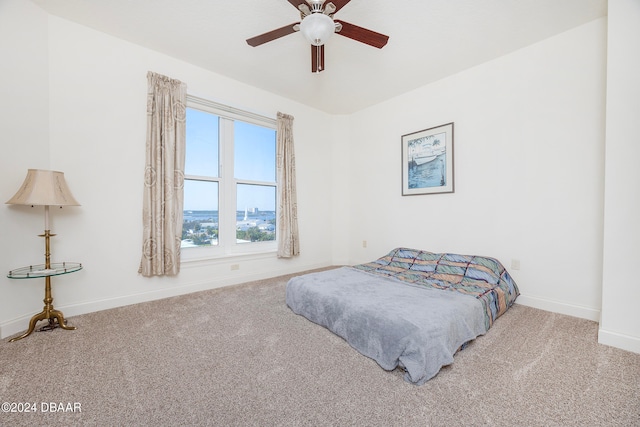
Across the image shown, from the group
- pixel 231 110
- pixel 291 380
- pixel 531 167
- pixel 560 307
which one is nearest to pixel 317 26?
pixel 231 110

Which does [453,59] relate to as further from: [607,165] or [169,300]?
[169,300]

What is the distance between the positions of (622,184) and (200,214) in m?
3.89

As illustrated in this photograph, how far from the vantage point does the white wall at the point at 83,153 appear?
6.69 ft

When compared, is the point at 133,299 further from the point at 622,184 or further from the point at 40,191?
the point at 622,184

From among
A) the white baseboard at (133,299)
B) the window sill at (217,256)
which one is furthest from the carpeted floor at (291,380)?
the window sill at (217,256)

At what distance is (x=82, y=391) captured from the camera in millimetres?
1342

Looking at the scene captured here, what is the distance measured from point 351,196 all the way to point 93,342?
3.63 m

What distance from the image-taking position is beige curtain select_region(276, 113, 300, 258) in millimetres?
3752

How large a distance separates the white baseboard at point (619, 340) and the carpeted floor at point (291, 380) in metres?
0.06

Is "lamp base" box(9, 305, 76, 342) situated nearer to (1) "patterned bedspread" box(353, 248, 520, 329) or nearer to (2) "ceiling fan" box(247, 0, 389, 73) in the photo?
(1) "patterned bedspread" box(353, 248, 520, 329)

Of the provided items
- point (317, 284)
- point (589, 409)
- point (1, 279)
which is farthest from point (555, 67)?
point (1, 279)

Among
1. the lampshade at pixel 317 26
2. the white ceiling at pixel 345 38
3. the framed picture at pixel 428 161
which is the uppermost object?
the white ceiling at pixel 345 38

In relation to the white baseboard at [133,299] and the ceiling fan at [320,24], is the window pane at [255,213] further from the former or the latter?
the ceiling fan at [320,24]

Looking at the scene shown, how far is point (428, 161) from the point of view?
3.33m
